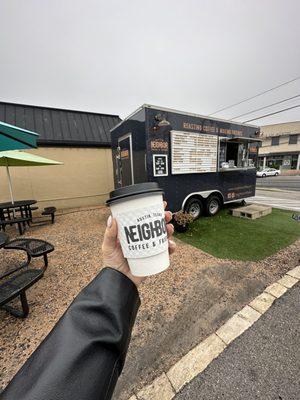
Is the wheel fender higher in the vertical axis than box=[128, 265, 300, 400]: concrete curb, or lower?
higher

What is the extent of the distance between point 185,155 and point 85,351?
5.28 m

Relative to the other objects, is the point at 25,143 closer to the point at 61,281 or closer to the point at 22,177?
the point at 61,281

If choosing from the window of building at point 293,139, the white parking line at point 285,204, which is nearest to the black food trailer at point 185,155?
the white parking line at point 285,204

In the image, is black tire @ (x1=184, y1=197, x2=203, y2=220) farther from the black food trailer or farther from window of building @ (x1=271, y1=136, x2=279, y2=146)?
window of building @ (x1=271, y1=136, x2=279, y2=146)

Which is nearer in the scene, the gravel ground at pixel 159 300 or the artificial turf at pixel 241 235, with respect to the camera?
the gravel ground at pixel 159 300

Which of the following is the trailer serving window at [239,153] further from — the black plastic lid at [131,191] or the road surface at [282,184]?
the road surface at [282,184]

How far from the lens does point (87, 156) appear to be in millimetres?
9539

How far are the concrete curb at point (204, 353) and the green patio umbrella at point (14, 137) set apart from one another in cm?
337

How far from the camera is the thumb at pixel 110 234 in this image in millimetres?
1134

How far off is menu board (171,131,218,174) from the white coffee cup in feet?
14.4

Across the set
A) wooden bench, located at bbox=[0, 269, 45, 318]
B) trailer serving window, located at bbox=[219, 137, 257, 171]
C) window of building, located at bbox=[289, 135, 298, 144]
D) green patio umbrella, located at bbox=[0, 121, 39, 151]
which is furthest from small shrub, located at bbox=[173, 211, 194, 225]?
window of building, located at bbox=[289, 135, 298, 144]

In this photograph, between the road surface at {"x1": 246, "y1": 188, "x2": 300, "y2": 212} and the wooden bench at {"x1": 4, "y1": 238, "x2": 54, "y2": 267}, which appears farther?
the road surface at {"x1": 246, "y1": 188, "x2": 300, "y2": 212}

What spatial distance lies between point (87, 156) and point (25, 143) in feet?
22.2

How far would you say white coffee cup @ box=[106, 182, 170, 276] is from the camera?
1.00 m
